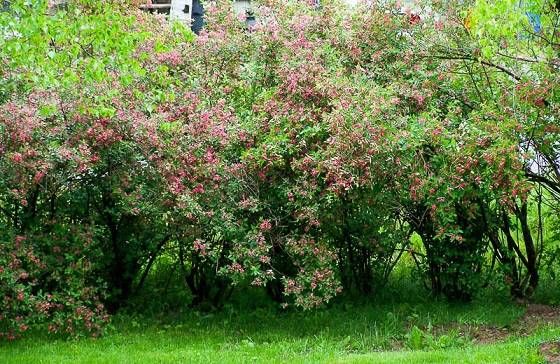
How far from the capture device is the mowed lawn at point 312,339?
7.68 m

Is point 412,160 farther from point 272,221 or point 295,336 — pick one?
point 295,336

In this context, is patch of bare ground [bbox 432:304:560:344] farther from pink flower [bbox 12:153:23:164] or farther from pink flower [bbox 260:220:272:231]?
pink flower [bbox 12:153:23:164]

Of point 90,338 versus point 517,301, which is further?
point 517,301

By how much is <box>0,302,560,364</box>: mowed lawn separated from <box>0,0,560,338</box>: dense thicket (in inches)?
16.1

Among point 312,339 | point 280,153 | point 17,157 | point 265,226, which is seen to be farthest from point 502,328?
point 17,157

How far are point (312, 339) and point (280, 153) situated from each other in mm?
2094

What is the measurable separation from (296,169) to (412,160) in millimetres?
1274

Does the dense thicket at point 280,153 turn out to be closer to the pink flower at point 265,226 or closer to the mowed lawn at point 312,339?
the pink flower at point 265,226

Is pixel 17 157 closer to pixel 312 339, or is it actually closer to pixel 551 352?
pixel 312 339

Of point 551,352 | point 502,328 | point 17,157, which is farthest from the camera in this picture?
point 502,328

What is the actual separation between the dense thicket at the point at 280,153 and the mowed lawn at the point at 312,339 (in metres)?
0.41

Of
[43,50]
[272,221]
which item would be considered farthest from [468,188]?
[43,50]

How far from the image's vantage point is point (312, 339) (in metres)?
8.70

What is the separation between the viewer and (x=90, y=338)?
8.92 meters
